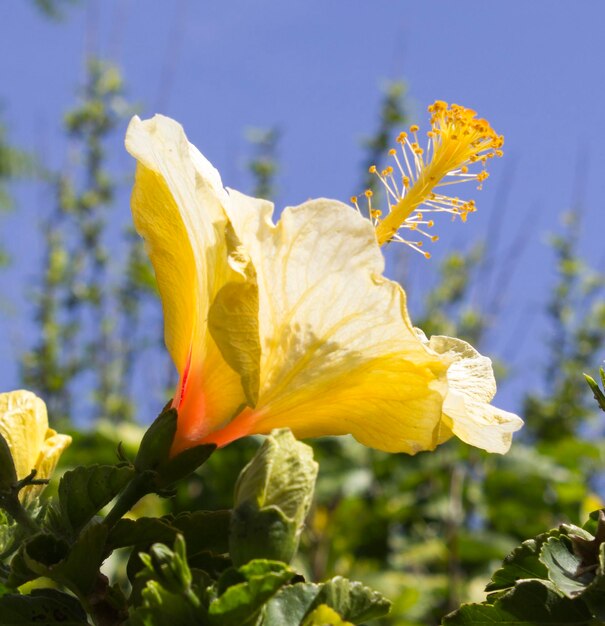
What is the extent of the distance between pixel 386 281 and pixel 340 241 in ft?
0.16

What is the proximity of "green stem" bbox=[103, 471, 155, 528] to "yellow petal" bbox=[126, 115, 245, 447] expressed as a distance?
0.08 meters

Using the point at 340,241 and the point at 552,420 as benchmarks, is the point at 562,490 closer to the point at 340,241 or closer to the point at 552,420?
the point at 552,420

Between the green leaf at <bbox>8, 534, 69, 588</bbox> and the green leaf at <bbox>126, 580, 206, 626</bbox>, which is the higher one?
the green leaf at <bbox>126, 580, 206, 626</bbox>

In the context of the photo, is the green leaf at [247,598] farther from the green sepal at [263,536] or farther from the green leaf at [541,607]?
the green leaf at [541,607]

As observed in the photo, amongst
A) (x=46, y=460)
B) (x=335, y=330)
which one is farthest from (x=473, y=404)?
(x=46, y=460)

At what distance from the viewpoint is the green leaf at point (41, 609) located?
73 centimetres

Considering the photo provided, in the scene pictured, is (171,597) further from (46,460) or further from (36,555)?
(46,460)

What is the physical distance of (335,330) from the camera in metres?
0.89

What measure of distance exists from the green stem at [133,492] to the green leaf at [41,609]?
0.07m

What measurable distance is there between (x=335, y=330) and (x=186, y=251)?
0.52ft

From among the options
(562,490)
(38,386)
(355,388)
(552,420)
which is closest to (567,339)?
(552,420)

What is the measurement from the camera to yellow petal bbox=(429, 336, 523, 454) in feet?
3.12

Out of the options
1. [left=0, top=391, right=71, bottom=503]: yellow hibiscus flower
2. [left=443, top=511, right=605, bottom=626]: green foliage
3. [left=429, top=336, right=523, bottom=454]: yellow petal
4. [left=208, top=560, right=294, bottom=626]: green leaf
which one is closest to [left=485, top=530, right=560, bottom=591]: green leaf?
[left=443, top=511, right=605, bottom=626]: green foliage

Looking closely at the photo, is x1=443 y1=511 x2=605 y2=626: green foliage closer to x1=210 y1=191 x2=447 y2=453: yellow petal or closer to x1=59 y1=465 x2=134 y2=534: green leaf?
x1=210 y1=191 x2=447 y2=453: yellow petal
